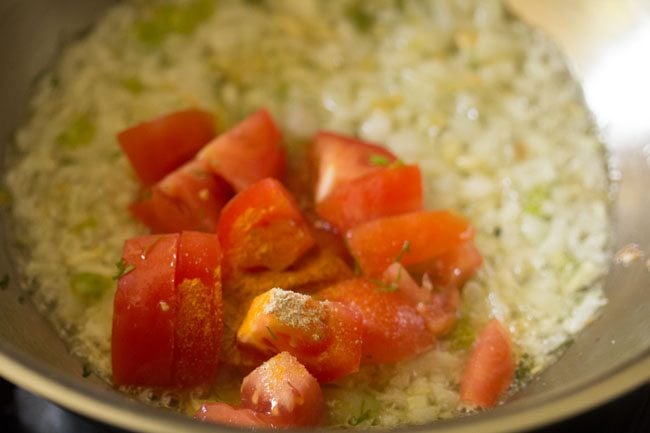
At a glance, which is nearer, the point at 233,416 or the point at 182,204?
the point at 233,416

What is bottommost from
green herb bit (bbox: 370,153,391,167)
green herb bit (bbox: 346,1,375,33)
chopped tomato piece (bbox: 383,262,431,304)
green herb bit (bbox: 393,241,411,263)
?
chopped tomato piece (bbox: 383,262,431,304)

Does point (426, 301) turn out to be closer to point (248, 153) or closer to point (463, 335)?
point (463, 335)

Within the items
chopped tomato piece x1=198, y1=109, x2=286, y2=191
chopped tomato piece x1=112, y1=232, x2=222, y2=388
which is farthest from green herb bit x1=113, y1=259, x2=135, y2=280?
chopped tomato piece x1=198, y1=109, x2=286, y2=191

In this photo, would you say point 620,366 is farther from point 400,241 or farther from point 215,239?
point 215,239

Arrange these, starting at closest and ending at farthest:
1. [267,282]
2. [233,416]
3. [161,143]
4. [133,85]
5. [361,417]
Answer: [233,416]
[361,417]
[267,282]
[161,143]
[133,85]

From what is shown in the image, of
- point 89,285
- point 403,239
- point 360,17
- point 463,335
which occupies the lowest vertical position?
point 89,285

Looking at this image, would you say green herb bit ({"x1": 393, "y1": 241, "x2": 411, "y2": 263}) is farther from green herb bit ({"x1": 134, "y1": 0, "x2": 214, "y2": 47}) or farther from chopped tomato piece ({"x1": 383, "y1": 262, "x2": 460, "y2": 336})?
green herb bit ({"x1": 134, "y1": 0, "x2": 214, "y2": 47})

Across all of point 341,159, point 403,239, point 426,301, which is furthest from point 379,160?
point 426,301
